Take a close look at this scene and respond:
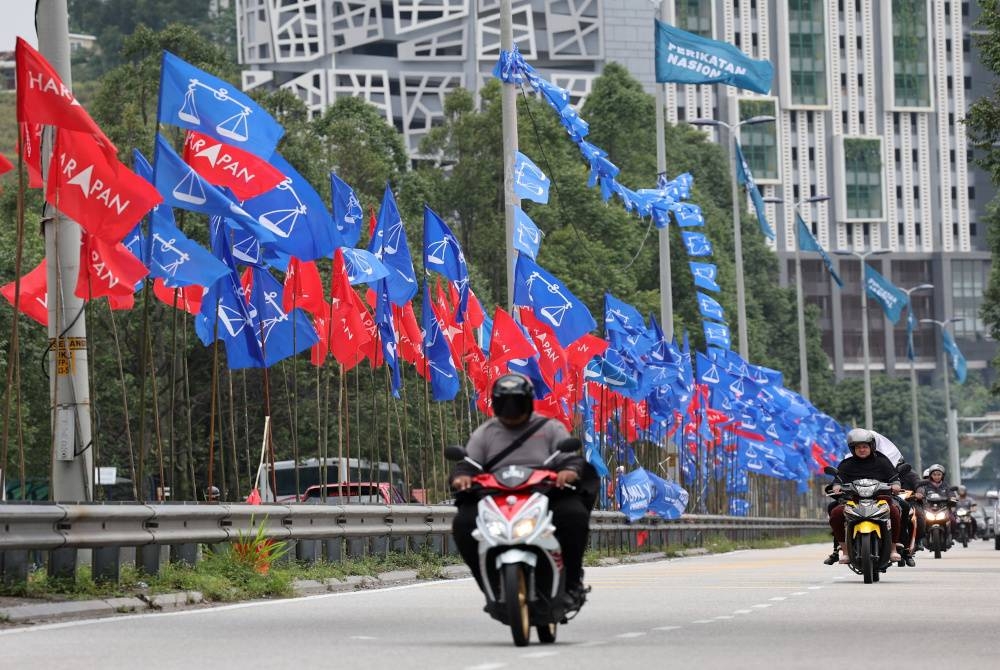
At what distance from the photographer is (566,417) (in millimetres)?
39906

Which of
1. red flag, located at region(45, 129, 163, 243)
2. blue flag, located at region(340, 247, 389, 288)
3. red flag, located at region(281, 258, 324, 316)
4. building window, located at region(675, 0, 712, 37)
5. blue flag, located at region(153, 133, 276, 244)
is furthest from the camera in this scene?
building window, located at region(675, 0, 712, 37)

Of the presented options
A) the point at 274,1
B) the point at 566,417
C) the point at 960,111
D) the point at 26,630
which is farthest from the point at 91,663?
the point at 960,111

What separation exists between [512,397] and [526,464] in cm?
43

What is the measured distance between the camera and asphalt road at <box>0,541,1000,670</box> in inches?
488

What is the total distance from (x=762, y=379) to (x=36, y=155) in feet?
128

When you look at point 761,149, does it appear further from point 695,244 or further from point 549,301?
point 549,301

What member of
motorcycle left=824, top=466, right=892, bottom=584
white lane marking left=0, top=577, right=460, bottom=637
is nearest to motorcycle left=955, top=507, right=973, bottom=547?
motorcycle left=824, top=466, right=892, bottom=584

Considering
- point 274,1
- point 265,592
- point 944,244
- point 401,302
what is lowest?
point 265,592

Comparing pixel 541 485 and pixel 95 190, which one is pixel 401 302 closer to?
pixel 95 190

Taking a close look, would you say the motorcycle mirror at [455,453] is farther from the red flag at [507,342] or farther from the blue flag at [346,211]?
the red flag at [507,342]

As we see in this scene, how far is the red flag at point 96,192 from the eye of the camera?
19062 millimetres

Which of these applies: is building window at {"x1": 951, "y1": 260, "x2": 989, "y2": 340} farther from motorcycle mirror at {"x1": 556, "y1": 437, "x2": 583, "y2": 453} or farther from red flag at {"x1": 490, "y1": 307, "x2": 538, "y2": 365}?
motorcycle mirror at {"x1": 556, "y1": 437, "x2": 583, "y2": 453}

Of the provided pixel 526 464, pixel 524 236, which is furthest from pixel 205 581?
pixel 524 236

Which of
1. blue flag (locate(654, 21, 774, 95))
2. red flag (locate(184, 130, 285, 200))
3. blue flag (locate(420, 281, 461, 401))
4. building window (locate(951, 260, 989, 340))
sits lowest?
blue flag (locate(420, 281, 461, 401))
